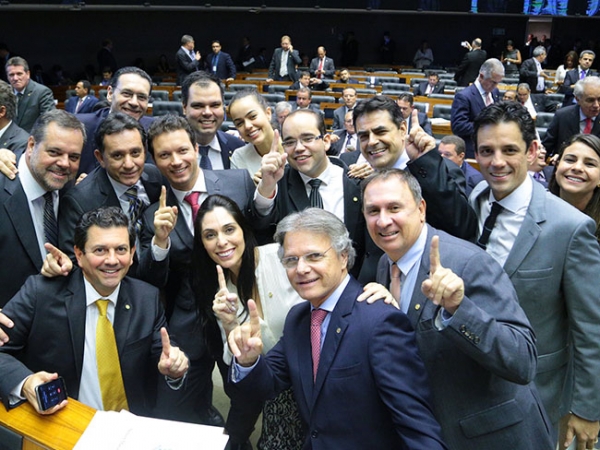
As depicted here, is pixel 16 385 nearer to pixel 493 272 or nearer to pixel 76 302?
pixel 76 302

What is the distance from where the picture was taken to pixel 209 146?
3.19 metres

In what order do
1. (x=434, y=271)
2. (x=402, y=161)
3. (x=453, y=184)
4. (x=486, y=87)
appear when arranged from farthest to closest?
(x=486, y=87)
(x=402, y=161)
(x=453, y=184)
(x=434, y=271)

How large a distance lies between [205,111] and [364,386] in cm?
192

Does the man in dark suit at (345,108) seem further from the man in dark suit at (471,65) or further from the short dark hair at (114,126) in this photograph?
the short dark hair at (114,126)

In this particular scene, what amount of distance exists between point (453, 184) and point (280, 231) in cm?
73

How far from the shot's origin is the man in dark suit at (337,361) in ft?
5.16

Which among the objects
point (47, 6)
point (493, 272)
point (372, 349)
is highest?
point (47, 6)

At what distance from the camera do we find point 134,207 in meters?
2.53

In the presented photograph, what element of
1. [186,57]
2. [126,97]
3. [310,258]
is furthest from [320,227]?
[186,57]

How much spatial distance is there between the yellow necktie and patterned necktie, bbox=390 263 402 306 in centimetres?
99

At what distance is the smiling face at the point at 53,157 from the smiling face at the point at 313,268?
1153 millimetres

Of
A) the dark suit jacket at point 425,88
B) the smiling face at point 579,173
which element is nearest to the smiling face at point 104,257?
the smiling face at point 579,173

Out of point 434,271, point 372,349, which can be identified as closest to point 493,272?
point 434,271

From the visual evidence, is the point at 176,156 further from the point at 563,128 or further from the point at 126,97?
the point at 563,128
